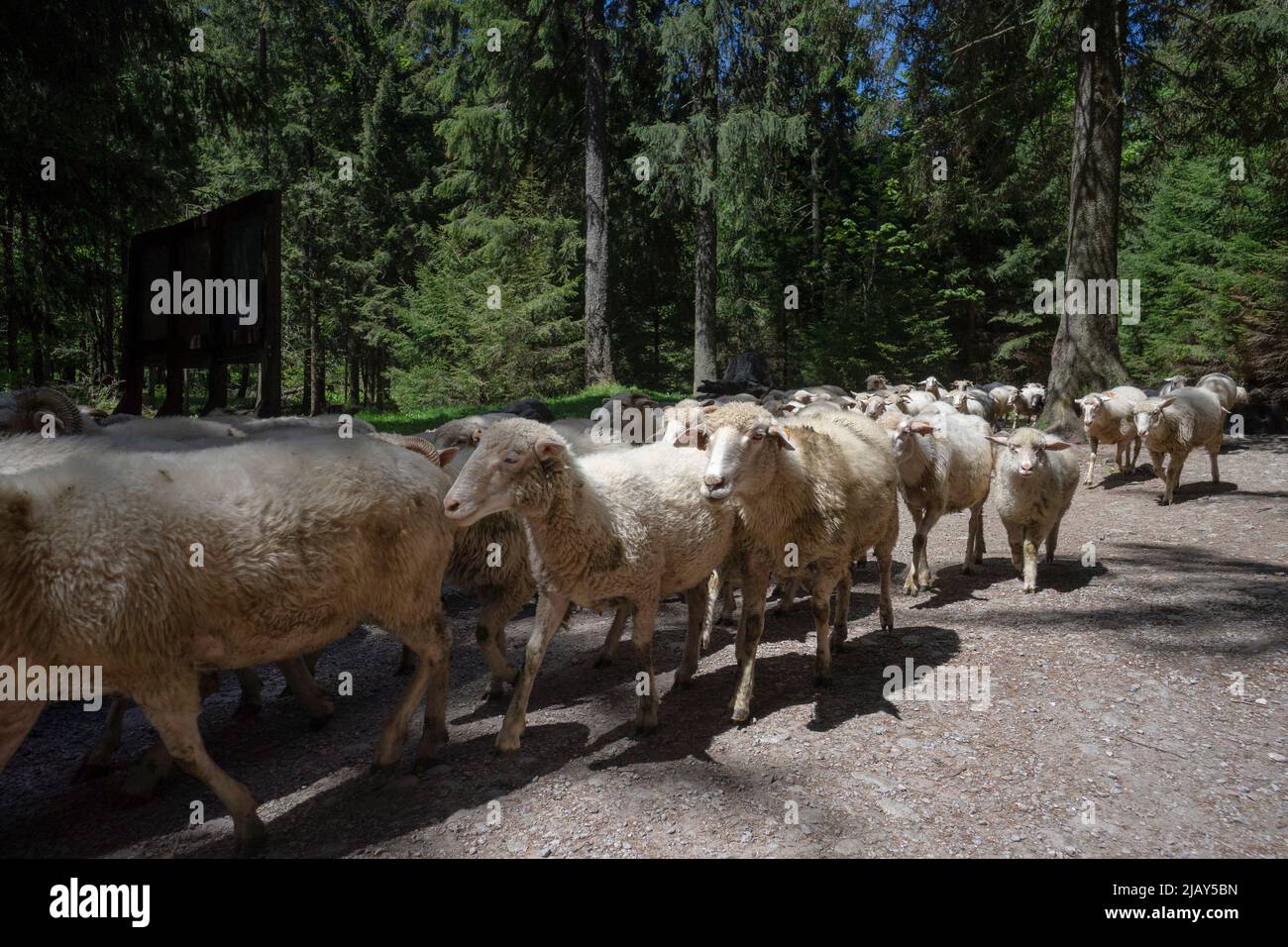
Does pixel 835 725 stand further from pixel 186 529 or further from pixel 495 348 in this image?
pixel 495 348

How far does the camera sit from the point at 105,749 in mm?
4336

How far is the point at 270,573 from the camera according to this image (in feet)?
11.4

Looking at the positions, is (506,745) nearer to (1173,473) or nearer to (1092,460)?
(1173,473)

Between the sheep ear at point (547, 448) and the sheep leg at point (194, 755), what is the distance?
198 centimetres

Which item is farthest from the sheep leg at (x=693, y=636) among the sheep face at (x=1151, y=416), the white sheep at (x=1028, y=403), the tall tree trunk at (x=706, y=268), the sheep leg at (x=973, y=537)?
the white sheep at (x=1028, y=403)

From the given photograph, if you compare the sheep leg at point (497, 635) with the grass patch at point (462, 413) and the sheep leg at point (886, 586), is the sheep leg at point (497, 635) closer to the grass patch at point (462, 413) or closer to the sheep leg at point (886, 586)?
the sheep leg at point (886, 586)

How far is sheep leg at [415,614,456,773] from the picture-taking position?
13.6ft

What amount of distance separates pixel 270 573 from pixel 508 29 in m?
21.4

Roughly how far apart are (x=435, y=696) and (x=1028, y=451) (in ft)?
19.5

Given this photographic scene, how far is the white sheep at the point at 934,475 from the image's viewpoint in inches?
287

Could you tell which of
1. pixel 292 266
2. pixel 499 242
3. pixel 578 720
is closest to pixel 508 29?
pixel 499 242

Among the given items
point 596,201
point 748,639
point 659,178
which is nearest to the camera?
point 748,639

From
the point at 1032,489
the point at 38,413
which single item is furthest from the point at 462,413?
the point at 1032,489

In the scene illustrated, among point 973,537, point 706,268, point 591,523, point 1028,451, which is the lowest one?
point 973,537
